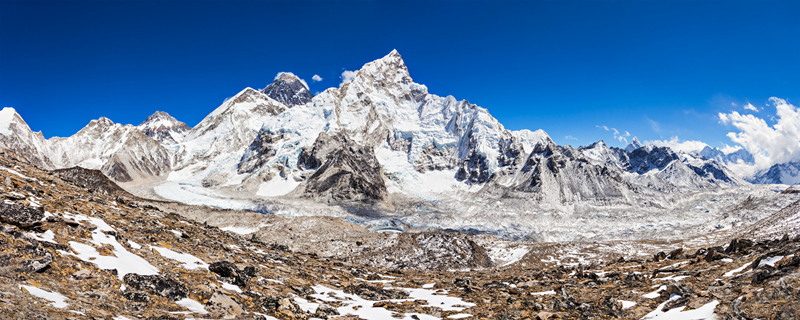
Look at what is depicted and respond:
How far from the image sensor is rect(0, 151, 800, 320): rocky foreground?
10.9m

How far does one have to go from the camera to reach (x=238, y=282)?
16125 millimetres

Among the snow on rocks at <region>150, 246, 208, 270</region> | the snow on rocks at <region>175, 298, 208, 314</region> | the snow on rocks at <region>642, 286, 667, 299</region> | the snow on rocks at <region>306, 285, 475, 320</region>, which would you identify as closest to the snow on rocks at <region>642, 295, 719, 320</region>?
the snow on rocks at <region>642, 286, 667, 299</region>

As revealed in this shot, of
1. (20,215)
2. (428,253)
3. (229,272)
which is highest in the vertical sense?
(20,215)

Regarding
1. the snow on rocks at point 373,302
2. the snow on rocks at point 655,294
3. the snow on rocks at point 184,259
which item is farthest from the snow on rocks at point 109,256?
the snow on rocks at point 655,294

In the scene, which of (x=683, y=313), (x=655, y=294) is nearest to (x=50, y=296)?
(x=683, y=313)

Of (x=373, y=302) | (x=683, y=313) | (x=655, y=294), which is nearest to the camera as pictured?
(x=683, y=313)

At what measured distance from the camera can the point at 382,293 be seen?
20.5m

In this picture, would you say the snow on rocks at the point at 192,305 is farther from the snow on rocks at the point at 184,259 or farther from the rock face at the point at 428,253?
the rock face at the point at 428,253

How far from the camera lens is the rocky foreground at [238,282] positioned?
10.9m

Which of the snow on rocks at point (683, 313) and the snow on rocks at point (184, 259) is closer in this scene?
the snow on rocks at point (683, 313)

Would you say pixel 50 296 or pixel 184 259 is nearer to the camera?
pixel 50 296

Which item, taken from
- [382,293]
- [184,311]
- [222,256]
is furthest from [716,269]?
[222,256]

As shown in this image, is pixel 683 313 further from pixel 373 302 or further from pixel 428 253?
pixel 428 253

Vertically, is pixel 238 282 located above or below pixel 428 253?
below
